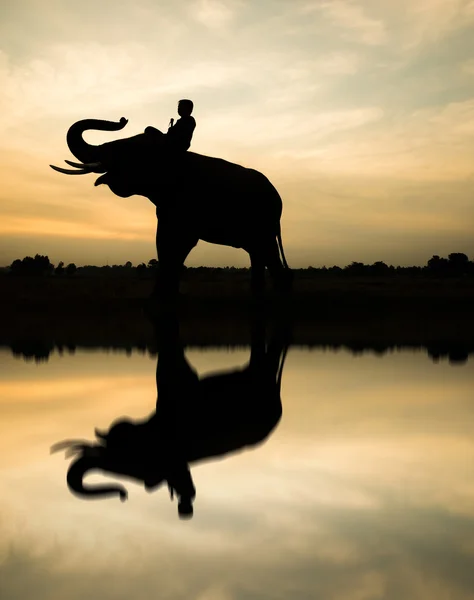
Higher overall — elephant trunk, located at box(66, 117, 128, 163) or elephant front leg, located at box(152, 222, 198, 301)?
elephant trunk, located at box(66, 117, 128, 163)

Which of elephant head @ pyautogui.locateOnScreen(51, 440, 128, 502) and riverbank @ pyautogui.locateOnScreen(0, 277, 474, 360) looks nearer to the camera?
elephant head @ pyautogui.locateOnScreen(51, 440, 128, 502)

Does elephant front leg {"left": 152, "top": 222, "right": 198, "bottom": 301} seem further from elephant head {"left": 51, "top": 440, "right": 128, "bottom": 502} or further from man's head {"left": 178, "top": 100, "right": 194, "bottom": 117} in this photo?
elephant head {"left": 51, "top": 440, "right": 128, "bottom": 502}

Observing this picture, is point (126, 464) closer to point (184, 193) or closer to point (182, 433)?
point (182, 433)

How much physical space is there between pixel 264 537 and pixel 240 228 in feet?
35.9

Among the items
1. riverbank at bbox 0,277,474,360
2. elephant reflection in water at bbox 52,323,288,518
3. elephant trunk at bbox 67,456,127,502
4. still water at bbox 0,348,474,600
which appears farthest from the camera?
riverbank at bbox 0,277,474,360

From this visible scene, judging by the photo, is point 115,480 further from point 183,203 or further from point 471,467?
point 183,203

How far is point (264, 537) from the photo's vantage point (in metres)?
2.26

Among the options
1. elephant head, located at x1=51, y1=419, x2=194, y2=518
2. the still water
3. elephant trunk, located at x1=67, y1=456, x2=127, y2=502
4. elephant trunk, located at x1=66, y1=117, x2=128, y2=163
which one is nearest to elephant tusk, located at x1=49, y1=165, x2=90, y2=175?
elephant trunk, located at x1=66, y1=117, x2=128, y2=163

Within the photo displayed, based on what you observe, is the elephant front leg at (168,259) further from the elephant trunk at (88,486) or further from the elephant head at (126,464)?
the elephant trunk at (88,486)

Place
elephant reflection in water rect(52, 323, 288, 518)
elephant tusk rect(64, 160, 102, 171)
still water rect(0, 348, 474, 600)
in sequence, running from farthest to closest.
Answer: elephant tusk rect(64, 160, 102, 171), elephant reflection in water rect(52, 323, 288, 518), still water rect(0, 348, 474, 600)

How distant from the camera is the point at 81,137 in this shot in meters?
11.0

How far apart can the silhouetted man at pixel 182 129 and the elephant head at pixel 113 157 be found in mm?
326

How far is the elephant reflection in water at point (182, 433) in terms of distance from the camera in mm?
2854

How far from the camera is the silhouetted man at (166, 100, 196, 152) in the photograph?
37.6 feet
